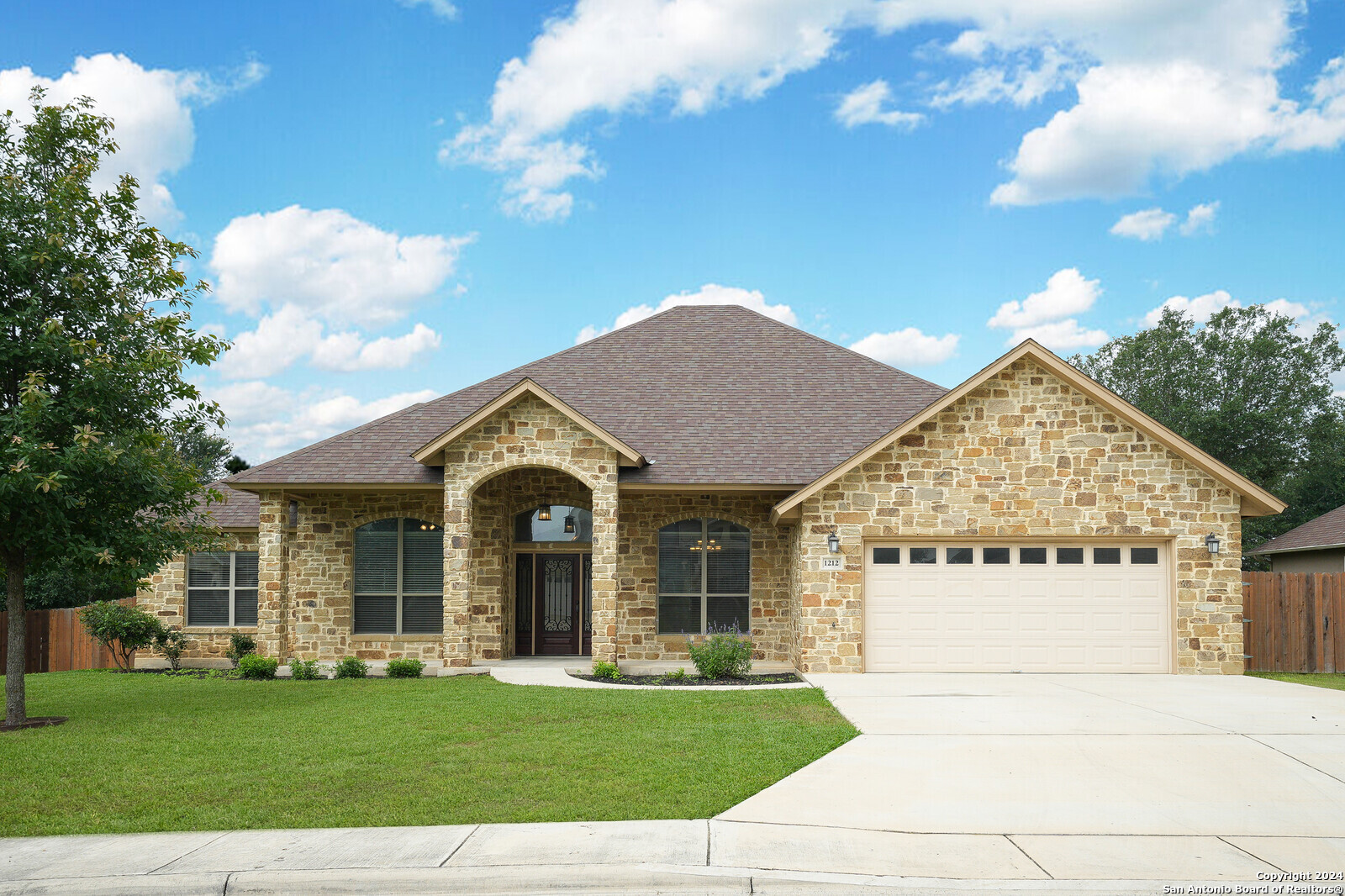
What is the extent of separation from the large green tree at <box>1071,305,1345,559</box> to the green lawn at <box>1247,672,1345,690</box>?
73.3 ft

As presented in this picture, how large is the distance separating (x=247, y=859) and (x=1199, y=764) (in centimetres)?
802

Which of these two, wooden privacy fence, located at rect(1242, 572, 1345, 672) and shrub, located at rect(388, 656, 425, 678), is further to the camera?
wooden privacy fence, located at rect(1242, 572, 1345, 672)

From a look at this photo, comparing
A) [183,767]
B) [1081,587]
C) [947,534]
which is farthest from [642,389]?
[183,767]

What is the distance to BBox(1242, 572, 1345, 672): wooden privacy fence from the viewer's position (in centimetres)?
1766

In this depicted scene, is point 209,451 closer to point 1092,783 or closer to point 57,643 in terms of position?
point 57,643

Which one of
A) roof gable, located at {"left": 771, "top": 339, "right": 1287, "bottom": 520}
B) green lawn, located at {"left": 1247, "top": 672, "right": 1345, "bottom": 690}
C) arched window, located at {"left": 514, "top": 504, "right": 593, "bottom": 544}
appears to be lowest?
green lawn, located at {"left": 1247, "top": 672, "right": 1345, "bottom": 690}

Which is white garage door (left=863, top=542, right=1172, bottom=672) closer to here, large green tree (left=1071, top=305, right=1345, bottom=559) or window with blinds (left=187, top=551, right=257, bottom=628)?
window with blinds (left=187, top=551, right=257, bottom=628)

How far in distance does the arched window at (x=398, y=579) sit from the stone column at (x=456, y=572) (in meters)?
1.86

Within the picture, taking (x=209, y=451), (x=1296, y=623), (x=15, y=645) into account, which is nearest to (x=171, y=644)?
(x=15, y=645)

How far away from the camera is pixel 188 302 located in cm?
1294

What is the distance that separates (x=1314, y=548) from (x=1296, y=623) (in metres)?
7.34

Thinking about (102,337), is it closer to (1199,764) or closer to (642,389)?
(642,389)

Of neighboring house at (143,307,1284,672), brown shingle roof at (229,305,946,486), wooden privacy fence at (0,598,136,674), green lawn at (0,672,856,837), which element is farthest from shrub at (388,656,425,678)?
wooden privacy fence at (0,598,136,674)

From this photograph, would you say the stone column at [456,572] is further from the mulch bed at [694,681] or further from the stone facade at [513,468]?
the mulch bed at [694,681]
